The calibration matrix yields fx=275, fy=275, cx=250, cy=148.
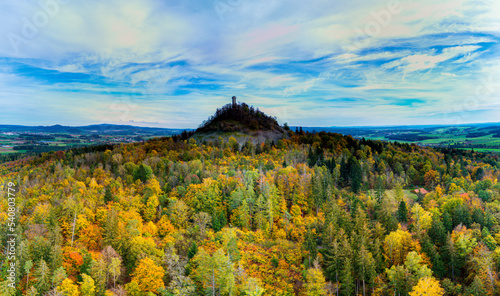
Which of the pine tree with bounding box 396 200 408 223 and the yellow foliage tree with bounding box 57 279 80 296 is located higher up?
the pine tree with bounding box 396 200 408 223

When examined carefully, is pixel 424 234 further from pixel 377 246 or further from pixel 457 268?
pixel 377 246

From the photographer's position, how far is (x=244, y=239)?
9294 centimetres

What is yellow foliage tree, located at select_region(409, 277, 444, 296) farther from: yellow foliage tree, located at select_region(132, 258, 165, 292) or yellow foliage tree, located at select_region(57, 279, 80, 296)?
yellow foliage tree, located at select_region(57, 279, 80, 296)

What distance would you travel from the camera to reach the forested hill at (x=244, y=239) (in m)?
66.5

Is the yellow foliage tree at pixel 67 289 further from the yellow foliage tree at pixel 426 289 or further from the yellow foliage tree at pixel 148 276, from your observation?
the yellow foliage tree at pixel 426 289

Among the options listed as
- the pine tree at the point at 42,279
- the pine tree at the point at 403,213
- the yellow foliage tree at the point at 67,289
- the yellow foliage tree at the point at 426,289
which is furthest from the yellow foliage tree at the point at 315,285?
the pine tree at the point at 42,279

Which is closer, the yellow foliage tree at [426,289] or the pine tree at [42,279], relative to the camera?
the yellow foliage tree at [426,289]

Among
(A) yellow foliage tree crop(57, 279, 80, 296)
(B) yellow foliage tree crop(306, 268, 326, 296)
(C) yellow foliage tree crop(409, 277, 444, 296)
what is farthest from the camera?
(B) yellow foliage tree crop(306, 268, 326, 296)

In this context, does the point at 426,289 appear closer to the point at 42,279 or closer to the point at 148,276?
the point at 148,276

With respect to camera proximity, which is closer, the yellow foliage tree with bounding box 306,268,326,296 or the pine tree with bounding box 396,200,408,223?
the yellow foliage tree with bounding box 306,268,326,296

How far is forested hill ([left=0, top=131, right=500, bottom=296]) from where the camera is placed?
66500 millimetres

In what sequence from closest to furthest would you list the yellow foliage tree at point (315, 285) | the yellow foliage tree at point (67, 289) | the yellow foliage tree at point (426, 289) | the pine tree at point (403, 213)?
the yellow foliage tree at point (426, 289)
the yellow foliage tree at point (67, 289)
the yellow foliage tree at point (315, 285)
the pine tree at point (403, 213)

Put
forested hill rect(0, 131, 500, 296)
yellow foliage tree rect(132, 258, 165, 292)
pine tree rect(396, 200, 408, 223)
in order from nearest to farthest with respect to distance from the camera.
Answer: forested hill rect(0, 131, 500, 296) < yellow foliage tree rect(132, 258, 165, 292) < pine tree rect(396, 200, 408, 223)

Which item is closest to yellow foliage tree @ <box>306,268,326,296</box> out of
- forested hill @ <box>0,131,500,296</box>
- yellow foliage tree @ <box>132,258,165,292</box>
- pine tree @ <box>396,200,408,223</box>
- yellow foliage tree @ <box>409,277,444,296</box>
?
forested hill @ <box>0,131,500,296</box>
